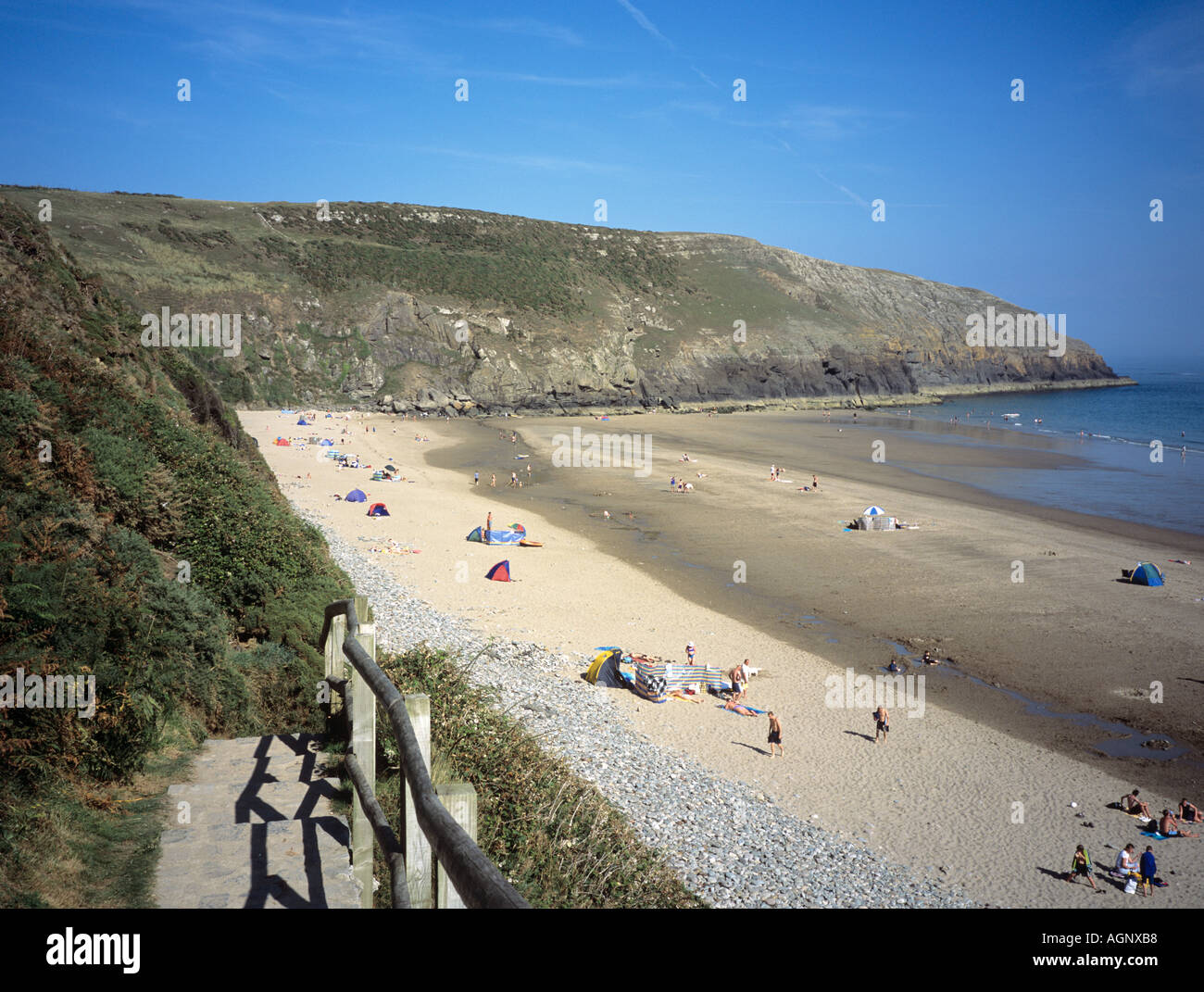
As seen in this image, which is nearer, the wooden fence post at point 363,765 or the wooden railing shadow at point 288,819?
the wooden fence post at point 363,765

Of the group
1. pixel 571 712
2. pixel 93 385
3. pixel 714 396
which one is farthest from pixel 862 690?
pixel 714 396

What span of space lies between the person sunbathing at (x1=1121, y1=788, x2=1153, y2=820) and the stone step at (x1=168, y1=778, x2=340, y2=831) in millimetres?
11945

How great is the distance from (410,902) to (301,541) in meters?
9.70

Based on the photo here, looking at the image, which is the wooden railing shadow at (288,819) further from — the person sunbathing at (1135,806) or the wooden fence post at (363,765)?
the person sunbathing at (1135,806)

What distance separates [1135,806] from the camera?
1194 centimetres

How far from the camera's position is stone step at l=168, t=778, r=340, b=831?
4.82 metres

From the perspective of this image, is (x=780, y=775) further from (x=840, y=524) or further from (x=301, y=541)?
(x=840, y=524)

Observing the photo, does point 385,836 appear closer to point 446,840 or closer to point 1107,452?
point 446,840

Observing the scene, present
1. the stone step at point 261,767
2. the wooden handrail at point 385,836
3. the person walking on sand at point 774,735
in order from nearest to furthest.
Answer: the wooden handrail at point 385,836 < the stone step at point 261,767 < the person walking on sand at point 774,735

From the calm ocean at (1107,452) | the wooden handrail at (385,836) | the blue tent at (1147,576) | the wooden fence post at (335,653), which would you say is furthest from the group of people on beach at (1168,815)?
the calm ocean at (1107,452)

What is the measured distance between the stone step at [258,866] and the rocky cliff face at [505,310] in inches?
2549

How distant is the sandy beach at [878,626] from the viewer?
11.8 metres

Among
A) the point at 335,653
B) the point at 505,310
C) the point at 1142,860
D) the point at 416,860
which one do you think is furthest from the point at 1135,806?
the point at 505,310

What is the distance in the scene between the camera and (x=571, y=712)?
13961 millimetres
